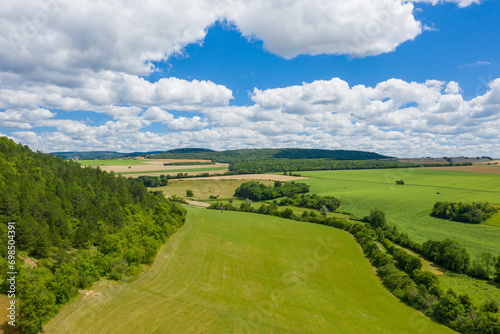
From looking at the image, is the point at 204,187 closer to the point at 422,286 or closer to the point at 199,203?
the point at 199,203

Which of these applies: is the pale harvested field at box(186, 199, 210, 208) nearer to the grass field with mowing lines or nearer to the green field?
the green field

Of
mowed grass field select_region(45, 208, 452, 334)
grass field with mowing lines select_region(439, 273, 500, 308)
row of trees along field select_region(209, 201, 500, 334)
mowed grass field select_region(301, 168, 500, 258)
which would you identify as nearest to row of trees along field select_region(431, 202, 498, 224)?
mowed grass field select_region(301, 168, 500, 258)

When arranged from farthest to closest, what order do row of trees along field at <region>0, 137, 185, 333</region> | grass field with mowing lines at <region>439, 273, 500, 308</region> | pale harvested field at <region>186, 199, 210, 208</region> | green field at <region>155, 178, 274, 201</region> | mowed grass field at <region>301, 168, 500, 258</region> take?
green field at <region>155, 178, 274, 201</region> < pale harvested field at <region>186, 199, 210, 208</region> < mowed grass field at <region>301, 168, 500, 258</region> < grass field with mowing lines at <region>439, 273, 500, 308</region> < row of trees along field at <region>0, 137, 185, 333</region>

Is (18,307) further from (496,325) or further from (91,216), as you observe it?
(496,325)

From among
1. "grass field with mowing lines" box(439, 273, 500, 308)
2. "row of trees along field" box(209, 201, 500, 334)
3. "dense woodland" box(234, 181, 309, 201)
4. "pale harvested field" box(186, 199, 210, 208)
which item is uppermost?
"dense woodland" box(234, 181, 309, 201)

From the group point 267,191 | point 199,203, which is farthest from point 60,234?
point 267,191

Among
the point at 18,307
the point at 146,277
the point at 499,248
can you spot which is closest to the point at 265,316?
the point at 146,277

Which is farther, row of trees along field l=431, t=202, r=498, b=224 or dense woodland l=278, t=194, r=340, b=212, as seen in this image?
dense woodland l=278, t=194, r=340, b=212
